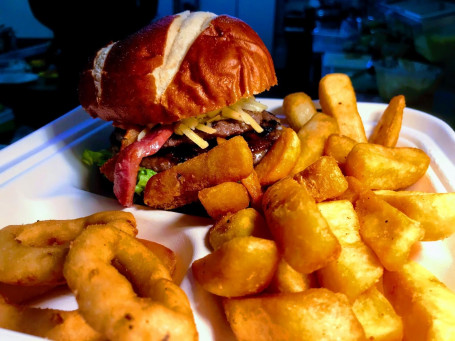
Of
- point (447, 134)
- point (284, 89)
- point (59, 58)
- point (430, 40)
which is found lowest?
point (284, 89)

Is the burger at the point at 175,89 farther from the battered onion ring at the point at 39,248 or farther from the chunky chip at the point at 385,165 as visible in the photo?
the chunky chip at the point at 385,165

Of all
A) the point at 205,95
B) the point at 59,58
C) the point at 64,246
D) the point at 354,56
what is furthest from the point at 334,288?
the point at 59,58

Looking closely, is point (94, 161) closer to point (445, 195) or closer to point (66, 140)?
point (66, 140)

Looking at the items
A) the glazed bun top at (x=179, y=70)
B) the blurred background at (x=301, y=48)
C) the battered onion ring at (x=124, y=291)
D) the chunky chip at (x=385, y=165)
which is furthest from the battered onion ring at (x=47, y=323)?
the blurred background at (x=301, y=48)

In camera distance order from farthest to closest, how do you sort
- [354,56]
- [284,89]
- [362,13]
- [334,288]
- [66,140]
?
[362,13] → [284,89] → [354,56] → [66,140] → [334,288]

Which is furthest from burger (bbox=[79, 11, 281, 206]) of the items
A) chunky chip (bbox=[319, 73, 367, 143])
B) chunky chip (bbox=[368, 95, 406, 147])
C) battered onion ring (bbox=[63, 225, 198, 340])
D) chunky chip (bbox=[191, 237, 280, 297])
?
chunky chip (bbox=[191, 237, 280, 297])

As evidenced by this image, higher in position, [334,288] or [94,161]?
[334,288]
